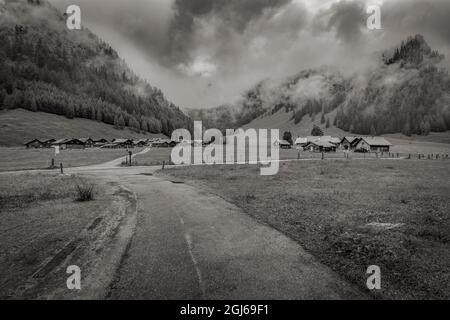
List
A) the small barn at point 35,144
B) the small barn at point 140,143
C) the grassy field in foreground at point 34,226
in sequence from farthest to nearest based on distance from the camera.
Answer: the small barn at point 140,143
the small barn at point 35,144
the grassy field in foreground at point 34,226

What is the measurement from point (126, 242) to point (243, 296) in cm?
497

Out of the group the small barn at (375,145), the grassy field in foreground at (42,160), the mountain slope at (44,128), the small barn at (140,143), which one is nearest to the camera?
the grassy field in foreground at (42,160)

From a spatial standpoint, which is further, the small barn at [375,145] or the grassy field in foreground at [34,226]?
the small barn at [375,145]

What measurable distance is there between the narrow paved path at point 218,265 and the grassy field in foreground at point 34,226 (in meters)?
2.03

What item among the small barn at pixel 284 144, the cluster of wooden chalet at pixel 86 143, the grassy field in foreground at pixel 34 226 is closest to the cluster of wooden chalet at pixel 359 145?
the small barn at pixel 284 144

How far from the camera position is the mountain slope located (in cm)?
12375

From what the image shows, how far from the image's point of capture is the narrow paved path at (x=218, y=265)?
5492mm

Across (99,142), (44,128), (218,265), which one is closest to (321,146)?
(218,265)

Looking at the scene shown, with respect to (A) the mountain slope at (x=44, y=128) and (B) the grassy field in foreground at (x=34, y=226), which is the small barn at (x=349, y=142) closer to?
(B) the grassy field in foreground at (x=34, y=226)

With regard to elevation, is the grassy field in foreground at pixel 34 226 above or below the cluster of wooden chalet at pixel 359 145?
below

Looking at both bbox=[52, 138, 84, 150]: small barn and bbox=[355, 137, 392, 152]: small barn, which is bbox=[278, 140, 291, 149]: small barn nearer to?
bbox=[355, 137, 392, 152]: small barn
